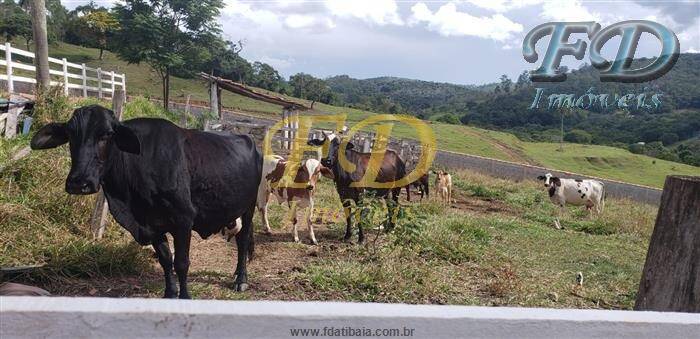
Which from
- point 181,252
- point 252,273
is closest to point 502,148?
point 252,273

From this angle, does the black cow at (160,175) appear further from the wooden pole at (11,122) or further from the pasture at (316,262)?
the wooden pole at (11,122)

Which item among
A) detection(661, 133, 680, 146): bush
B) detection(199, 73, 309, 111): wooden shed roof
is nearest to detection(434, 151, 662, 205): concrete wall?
detection(199, 73, 309, 111): wooden shed roof

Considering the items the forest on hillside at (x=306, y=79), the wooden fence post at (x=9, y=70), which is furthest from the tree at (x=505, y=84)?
the wooden fence post at (x=9, y=70)

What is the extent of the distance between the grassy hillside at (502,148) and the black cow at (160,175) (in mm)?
40399

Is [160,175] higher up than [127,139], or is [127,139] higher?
[127,139]

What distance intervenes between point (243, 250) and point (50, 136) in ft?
7.17

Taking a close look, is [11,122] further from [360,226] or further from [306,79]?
[306,79]

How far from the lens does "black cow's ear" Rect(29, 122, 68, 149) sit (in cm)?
344

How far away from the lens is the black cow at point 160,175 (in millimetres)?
3381

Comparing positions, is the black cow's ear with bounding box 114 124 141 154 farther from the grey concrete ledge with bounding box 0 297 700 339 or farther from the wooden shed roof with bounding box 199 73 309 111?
the wooden shed roof with bounding box 199 73 309 111

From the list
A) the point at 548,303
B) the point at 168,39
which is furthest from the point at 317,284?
the point at 168,39

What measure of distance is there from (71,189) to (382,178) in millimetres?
6379

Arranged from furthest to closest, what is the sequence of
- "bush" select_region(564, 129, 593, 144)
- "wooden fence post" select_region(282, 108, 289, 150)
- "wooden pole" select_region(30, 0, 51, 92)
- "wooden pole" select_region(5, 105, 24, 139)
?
"bush" select_region(564, 129, 593, 144) → "wooden fence post" select_region(282, 108, 289, 150) → "wooden pole" select_region(30, 0, 51, 92) → "wooden pole" select_region(5, 105, 24, 139)

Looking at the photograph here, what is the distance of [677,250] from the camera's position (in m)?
2.57
